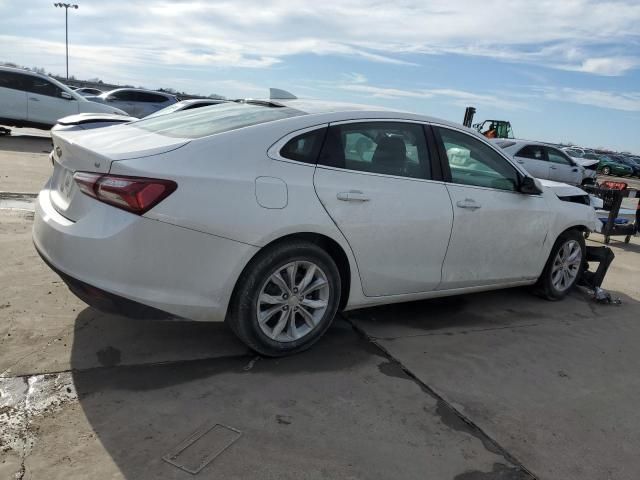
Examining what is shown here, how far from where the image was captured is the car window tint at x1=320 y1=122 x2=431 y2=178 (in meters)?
3.62

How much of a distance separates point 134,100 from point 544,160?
50.2ft

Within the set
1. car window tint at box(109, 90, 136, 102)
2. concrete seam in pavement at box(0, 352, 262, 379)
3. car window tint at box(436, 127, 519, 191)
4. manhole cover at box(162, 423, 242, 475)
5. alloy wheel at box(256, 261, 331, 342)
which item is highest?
car window tint at box(436, 127, 519, 191)

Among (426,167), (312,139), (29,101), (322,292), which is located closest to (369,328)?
(322,292)

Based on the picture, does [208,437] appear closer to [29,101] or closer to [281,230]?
[281,230]

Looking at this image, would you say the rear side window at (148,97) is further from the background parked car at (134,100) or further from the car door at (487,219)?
the car door at (487,219)

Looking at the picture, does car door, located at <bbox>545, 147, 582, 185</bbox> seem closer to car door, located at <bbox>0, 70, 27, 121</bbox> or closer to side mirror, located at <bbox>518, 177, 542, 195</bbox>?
side mirror, located at <bbox>518, 177, 542, 195</bbox>

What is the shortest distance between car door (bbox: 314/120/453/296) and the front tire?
168 centimetres

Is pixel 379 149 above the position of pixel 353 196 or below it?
above

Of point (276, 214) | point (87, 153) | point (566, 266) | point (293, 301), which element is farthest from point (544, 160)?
point (87, 153)

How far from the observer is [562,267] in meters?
5.40

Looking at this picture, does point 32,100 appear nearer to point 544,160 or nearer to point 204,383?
point 204,383

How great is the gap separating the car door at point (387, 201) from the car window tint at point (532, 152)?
13.7 m

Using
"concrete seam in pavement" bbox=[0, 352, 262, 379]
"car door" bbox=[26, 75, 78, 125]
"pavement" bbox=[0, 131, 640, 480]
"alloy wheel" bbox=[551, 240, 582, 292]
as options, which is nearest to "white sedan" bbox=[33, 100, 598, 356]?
"concrete seam in pavement" bbox=[0, 352, 262, 379]

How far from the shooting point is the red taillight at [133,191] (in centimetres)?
289
